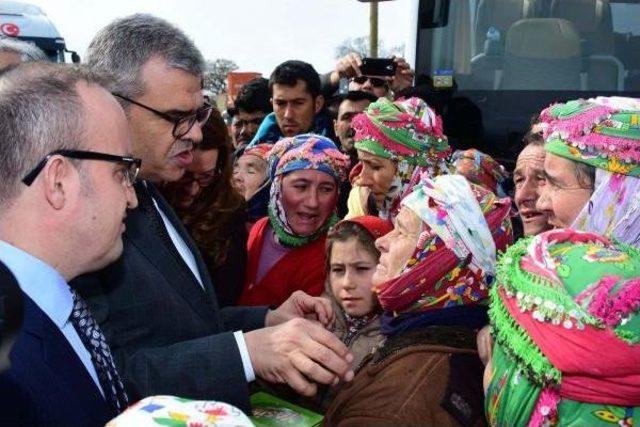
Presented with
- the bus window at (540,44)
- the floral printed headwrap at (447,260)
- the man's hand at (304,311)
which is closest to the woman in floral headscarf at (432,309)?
the floral printed headwrap at (447,260)

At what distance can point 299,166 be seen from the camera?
3.88m

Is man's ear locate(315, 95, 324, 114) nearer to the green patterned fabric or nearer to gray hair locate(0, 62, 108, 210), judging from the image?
the green patterned fabric

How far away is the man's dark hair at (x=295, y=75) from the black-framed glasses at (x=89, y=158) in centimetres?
366

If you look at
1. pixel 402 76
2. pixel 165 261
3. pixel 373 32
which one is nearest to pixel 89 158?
pixel 165 261

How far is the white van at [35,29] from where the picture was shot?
13.7m

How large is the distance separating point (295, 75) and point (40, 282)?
3961mm

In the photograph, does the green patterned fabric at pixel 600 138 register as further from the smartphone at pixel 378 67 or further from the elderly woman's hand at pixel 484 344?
the smartphone at pixel 378 67

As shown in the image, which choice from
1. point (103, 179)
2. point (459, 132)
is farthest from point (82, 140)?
point (459, 132)

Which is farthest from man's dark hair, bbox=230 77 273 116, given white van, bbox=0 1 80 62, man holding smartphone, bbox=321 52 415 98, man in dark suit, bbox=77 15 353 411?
white van, bbox=0 1 80 62

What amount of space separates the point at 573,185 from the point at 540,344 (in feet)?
3.59

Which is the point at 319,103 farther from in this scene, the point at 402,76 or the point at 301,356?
the point at 301,356

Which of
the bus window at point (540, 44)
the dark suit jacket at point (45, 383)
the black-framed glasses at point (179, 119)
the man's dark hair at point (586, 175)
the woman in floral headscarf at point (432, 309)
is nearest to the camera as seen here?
the dark suit jacket at point (45, 383)

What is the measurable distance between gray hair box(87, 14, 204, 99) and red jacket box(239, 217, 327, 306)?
1.55 m

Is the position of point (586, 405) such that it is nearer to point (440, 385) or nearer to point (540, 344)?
Answer: point (540, 344)
